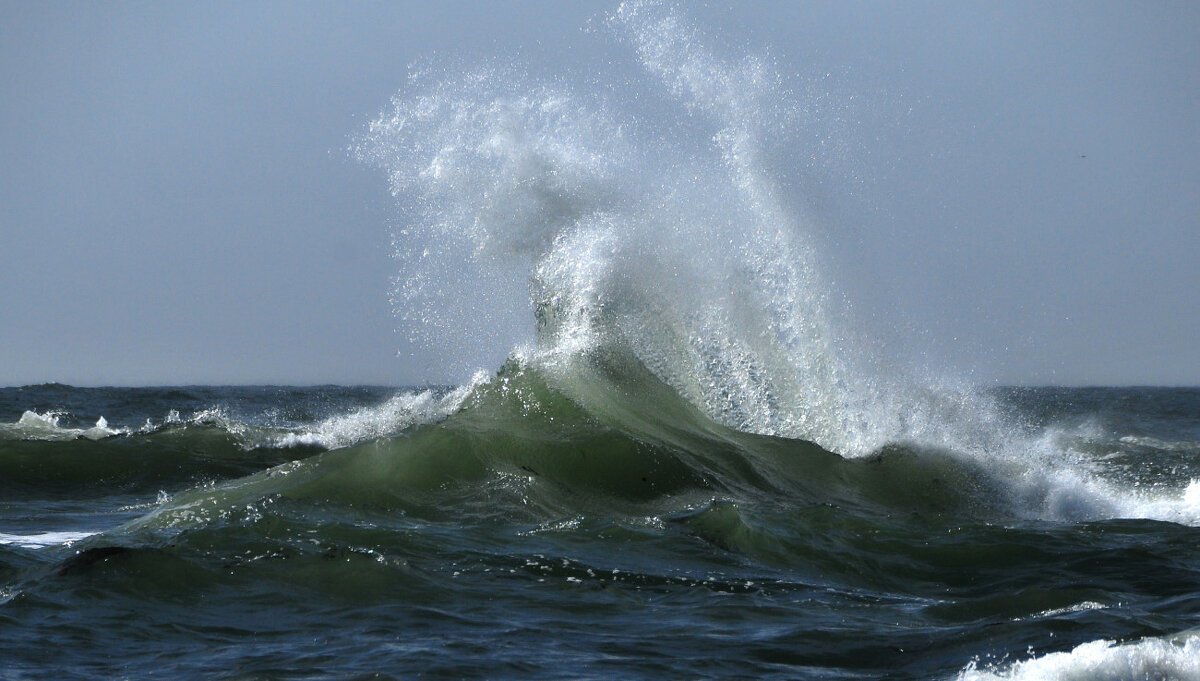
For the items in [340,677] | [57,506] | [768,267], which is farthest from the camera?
[768,267]

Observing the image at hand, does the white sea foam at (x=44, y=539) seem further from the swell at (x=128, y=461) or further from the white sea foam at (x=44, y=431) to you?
the white sea foam at (x=44, y=431)

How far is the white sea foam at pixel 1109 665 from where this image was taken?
5.16 metres

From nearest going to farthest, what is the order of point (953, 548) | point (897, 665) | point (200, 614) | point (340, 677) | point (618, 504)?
point (340, 677)
point (897, 665)
point (200, 614)
point (953, 548)
point (618, 504)

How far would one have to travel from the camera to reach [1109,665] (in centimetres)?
526

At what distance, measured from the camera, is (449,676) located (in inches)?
212

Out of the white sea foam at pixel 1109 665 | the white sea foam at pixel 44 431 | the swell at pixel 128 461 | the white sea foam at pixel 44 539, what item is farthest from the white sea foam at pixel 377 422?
the white sea foam at pixel 1109 665

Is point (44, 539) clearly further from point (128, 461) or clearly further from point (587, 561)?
point (128, 461)

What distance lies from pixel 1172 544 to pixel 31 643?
Answer: 26.5ft

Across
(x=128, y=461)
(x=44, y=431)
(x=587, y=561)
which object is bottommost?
(x=587, y=561)

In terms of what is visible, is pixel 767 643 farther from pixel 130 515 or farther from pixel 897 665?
pixel 130 515

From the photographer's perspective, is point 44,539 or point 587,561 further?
point 44,539

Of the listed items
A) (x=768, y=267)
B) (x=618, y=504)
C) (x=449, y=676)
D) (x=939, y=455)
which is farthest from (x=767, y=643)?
(x=768, y=267)

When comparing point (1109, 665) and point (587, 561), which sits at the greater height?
point (587, 561)

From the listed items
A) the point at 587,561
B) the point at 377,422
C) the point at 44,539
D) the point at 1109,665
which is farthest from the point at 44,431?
the point at 1109,665
